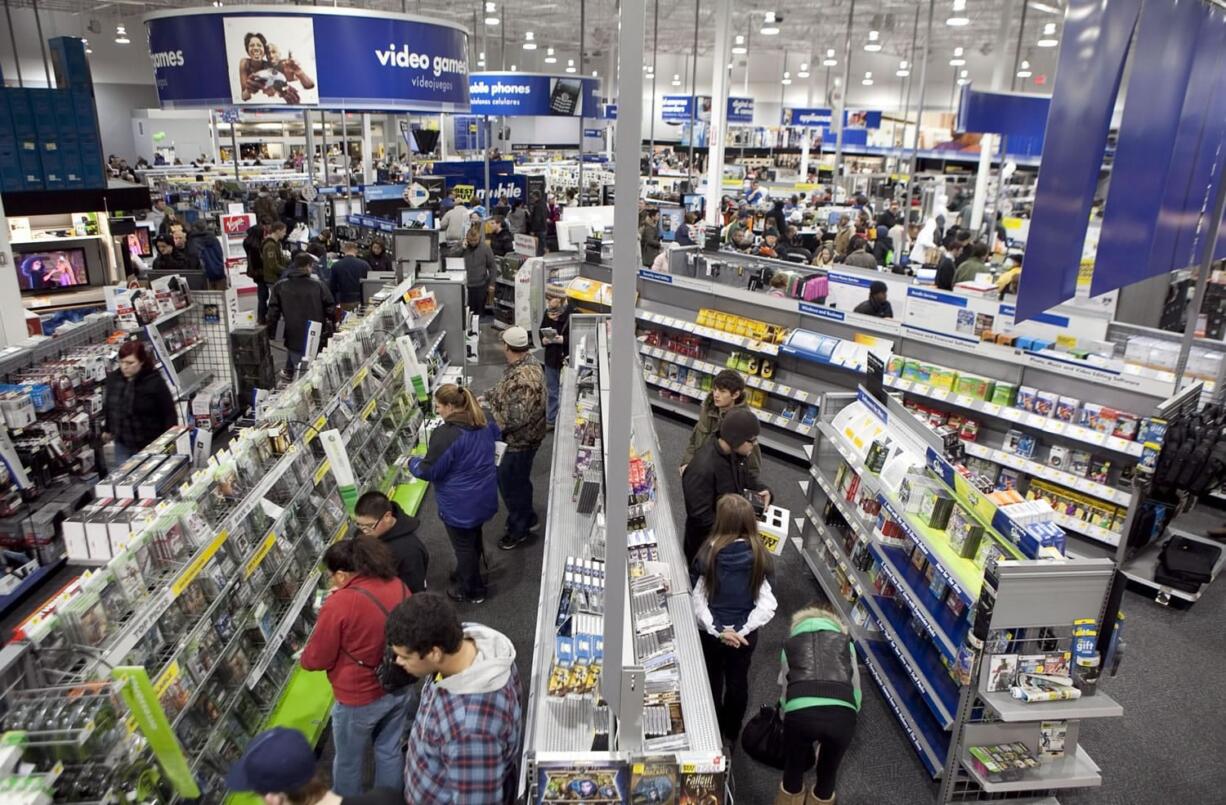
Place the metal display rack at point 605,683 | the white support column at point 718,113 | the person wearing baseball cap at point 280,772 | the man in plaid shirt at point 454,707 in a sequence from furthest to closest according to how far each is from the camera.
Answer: the white support column at point 718,113, the metal display rack at point 605,683, the man in plaid shirt at point 454,707, the person wearing baseball cap at point 280,772

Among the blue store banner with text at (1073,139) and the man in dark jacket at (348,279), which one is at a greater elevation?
the blue store banner with text at (1073,139)

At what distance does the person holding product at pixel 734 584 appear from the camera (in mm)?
4035

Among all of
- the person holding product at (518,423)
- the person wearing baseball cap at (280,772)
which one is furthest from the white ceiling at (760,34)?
the person wearing baseball cap at (280,772)

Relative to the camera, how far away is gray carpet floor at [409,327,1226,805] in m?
4.39

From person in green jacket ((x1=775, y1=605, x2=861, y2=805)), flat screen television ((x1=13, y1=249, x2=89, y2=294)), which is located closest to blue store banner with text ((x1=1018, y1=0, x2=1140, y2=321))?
person in green jacket ((x1=775, y1=605, x2=861, y2=805))

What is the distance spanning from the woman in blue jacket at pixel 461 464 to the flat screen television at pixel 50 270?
8.45 m

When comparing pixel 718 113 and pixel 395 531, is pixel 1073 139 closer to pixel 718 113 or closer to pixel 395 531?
pixel 395 531

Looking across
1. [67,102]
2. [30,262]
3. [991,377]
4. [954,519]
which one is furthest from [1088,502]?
[67,102]

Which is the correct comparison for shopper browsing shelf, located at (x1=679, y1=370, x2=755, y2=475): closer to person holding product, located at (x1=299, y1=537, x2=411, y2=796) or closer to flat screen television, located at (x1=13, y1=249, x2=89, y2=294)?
person holding product, located at (x1=299, y1=537, x2=411, y2=796)

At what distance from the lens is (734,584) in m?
4.05

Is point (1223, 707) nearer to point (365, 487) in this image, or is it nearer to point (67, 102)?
point (365, 487)

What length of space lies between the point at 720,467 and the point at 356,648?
7.61 feet

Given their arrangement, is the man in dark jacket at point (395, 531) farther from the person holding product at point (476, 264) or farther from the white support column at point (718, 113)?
the white support column at point (718, 113)

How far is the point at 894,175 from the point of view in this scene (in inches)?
1036
